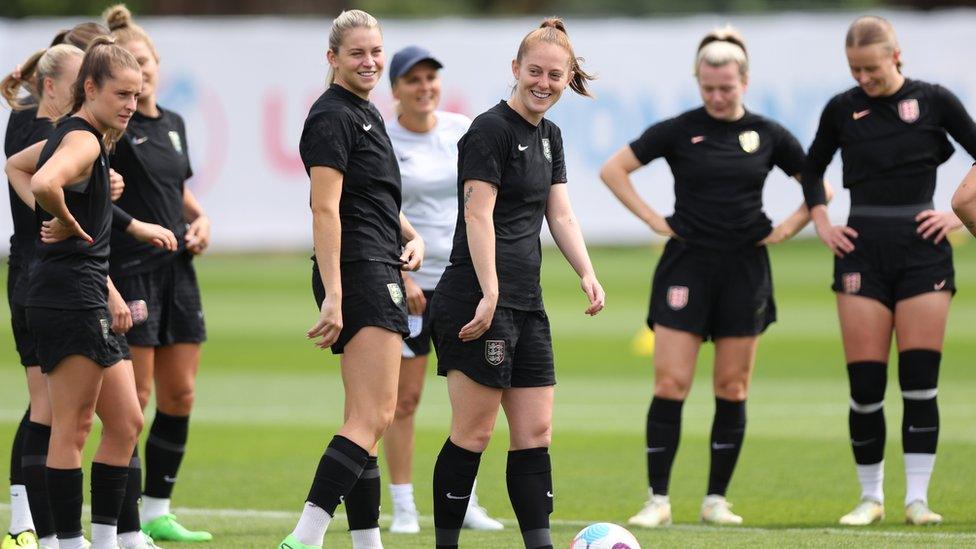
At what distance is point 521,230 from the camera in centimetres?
573

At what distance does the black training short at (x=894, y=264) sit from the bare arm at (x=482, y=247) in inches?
96.3

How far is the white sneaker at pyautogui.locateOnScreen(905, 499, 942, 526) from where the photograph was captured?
277 inches

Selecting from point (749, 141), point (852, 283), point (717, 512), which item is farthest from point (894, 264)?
point (717, 512)

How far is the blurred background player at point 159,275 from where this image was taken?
697 centimetres

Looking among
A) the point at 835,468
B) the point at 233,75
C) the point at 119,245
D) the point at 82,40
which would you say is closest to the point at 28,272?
the point at 119,245

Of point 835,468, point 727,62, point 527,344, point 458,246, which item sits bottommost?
point 835,468

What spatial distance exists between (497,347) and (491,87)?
1923cm

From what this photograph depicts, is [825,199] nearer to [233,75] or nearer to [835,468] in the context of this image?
[835,468]


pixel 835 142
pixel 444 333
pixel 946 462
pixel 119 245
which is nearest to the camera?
pixel 444 333

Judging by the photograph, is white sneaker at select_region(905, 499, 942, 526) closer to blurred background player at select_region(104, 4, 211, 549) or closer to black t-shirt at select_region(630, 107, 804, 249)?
black t-shirt at select_region(630, 107, 804, 249)

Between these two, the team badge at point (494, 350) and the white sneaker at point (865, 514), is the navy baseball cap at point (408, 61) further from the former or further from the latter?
the white sneaker at point (865, 514)

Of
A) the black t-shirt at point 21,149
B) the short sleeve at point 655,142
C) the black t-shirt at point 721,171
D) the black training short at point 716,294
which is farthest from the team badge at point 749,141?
the black t-shirt at point 21,149

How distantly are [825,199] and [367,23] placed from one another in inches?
116

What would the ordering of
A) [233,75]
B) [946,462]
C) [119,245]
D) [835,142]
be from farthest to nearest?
[233,75] → [946,462] → [835,142] → [119,245]
